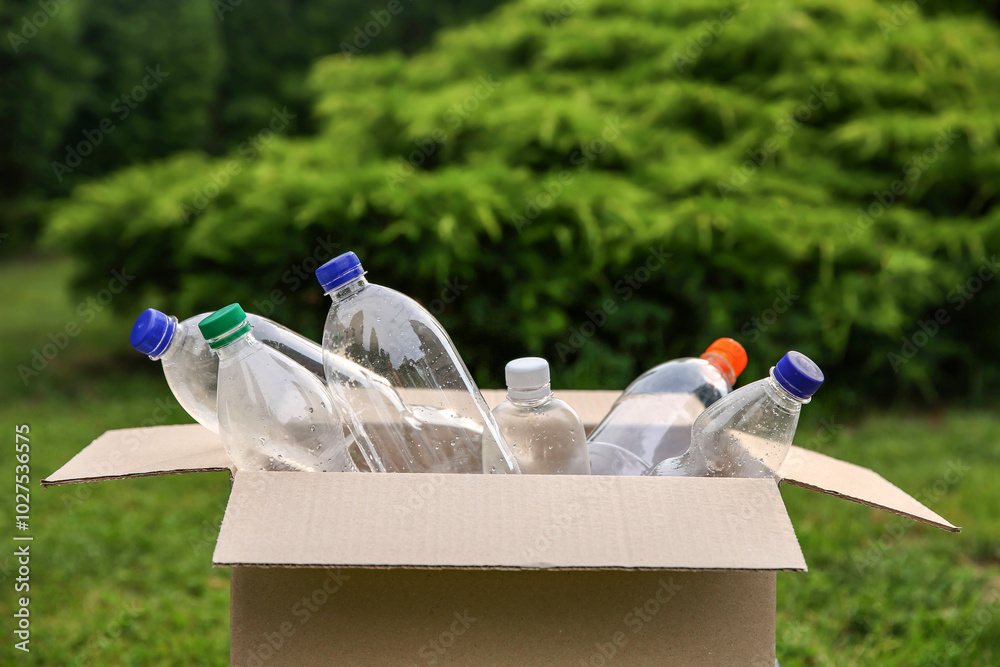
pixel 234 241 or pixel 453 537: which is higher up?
pixel 453 537

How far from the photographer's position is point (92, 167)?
279 inches

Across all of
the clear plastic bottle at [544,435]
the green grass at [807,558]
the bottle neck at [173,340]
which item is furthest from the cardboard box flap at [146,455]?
the green grass at [807,558]

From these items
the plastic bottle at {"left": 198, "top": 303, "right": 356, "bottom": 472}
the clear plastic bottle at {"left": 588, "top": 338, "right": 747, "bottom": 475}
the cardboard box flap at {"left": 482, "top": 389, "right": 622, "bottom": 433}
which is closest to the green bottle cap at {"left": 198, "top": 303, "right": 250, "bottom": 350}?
the plastic bottle at {"left": 198, "top": 303, "right": 356, "bottom": 472}

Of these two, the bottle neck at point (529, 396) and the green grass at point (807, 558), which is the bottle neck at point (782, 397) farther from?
the green grass at point (807, 558)

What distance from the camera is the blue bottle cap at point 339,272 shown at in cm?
123

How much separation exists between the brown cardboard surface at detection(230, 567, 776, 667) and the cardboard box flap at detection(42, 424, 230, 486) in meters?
0.23

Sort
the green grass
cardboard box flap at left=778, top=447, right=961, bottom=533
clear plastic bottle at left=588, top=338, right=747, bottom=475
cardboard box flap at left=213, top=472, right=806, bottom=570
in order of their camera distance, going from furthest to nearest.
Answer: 1. the green grass
2. clear plastic bottle at left=588, top=338, right=747, bottom=475
3. cardboard box flap at left=778, top=447, right=961, bottom=533
4. cardboard box flap at left=213, top=472, right=806, bottom=570

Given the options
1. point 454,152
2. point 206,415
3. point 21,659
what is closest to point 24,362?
point 454,152

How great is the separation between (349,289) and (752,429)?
2.13 feet

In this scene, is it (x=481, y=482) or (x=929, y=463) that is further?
(x=929, y=463)

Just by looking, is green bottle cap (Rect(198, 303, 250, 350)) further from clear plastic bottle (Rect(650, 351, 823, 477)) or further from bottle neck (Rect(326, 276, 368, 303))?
clear plastic bottle (Rect(650, 351, 823, 477))

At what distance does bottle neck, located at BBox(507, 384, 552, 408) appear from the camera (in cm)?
120

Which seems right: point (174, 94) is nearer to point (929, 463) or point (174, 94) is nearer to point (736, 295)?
point (736, 295)

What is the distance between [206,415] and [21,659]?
129 cm
